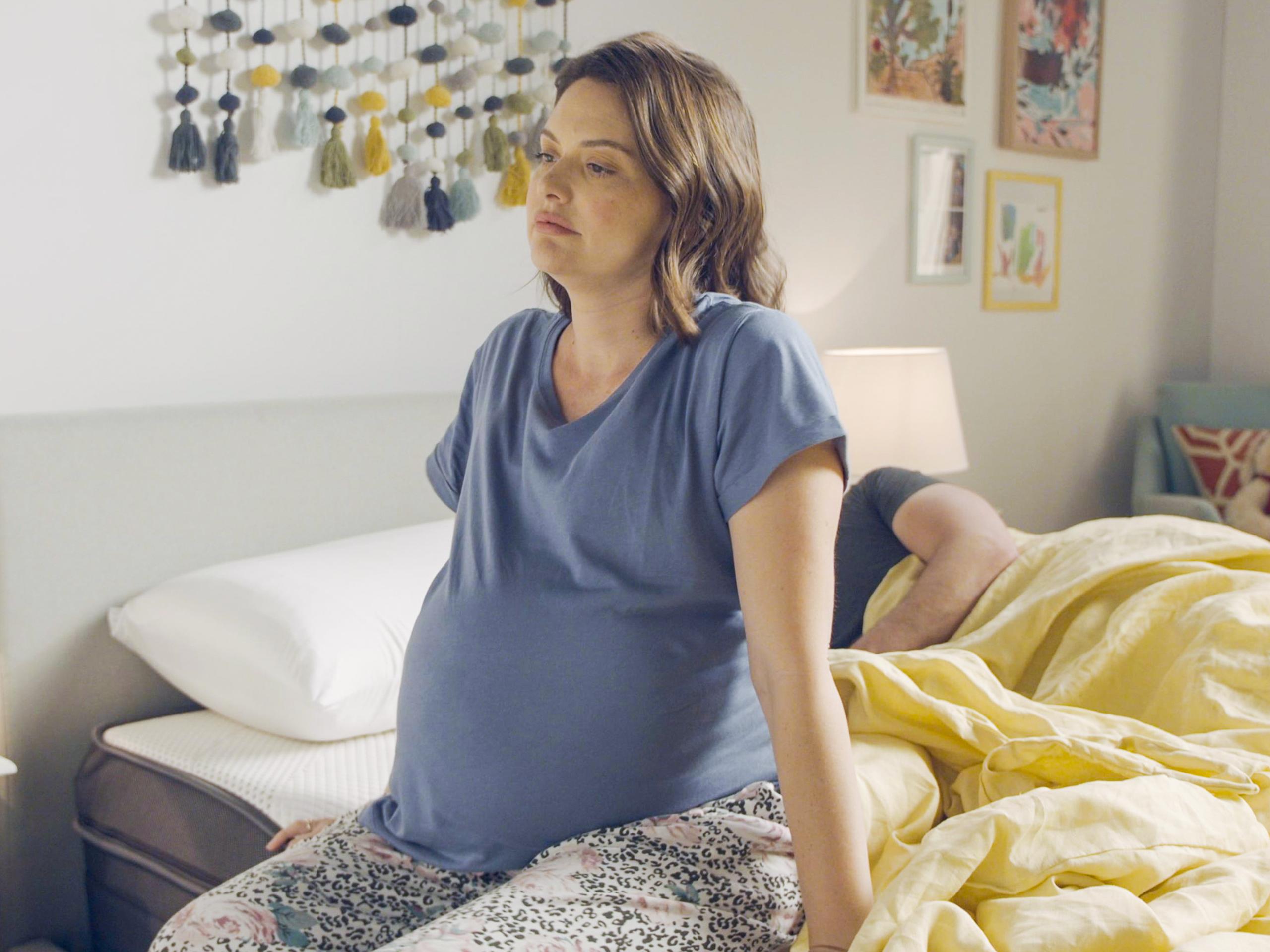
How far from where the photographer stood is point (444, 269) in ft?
7.51

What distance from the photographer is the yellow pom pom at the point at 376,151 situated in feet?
6.95

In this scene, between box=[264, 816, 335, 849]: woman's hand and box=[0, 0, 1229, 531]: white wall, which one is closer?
box=[264, 816, 335, 849]: woman's hand

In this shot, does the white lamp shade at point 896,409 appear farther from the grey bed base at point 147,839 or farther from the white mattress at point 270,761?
the grey bed base at point 147,839

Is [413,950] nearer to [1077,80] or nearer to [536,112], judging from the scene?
[536,112]

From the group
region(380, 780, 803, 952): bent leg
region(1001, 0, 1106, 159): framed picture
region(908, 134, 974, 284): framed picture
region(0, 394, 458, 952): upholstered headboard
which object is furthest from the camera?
region(1001, 0, 1106, 159): framed picture

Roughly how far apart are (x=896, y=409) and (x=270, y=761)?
66.3 inches

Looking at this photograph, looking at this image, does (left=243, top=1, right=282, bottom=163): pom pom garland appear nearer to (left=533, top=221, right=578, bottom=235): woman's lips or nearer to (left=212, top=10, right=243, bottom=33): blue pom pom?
(left=212, top=10, right=243, bottom=33): blue pom pom

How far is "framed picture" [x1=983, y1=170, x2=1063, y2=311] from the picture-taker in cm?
349

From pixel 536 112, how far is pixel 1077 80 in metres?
2.02

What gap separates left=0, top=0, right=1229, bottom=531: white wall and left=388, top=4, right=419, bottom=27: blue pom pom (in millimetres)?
44

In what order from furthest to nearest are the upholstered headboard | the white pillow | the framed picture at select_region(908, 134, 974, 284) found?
the framed picture at select_region(908, 134, 974, 284) < the upholstered headboard < the white pillow

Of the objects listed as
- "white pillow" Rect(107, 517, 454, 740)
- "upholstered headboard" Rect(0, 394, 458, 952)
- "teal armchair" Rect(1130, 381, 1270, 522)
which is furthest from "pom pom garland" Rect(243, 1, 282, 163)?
"teal armchair" Rect(1130, 381, 1270, 522)

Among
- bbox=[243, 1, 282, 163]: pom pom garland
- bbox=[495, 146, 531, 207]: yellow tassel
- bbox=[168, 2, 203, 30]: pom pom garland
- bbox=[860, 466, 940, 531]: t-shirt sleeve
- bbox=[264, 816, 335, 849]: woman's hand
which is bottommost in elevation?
bbox=[264, 816, 335, 849]: woman's hand

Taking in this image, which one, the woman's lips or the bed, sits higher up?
the woman's lips
